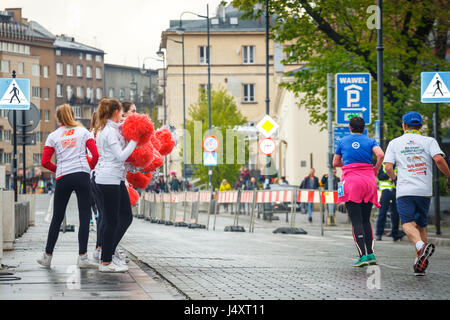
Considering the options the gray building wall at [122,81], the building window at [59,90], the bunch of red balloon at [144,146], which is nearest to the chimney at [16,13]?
the building window at [59,90]

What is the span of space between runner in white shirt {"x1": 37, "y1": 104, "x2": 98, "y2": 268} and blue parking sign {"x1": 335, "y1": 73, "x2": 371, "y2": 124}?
12714 mm

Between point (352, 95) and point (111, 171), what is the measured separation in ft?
44.3

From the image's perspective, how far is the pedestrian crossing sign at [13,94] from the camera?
16938mm

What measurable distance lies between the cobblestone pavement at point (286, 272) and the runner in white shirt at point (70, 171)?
98cm

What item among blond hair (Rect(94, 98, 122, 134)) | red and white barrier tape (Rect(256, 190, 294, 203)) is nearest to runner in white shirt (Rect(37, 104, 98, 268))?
blond hair (Rect(94, 98, 122, 134))

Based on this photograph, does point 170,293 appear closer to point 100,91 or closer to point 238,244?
point 238,244

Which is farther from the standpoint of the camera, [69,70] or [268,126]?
[69,70]

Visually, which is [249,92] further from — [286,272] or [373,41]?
[286,272]

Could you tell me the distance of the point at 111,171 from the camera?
9.66m

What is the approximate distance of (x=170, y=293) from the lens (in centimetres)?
805

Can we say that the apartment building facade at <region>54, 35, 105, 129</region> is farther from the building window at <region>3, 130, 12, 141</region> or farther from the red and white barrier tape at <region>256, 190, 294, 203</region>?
the red and white barrier tape at <region>256, 190, 294, 203</region>

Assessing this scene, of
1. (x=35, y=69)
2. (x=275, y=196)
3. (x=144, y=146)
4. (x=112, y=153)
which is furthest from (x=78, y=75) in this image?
(x=112, y=153)

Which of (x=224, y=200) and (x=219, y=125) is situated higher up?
(x=219, y=125)

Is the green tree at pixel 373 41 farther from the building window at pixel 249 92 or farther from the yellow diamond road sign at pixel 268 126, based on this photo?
the building window at pixel 249 92
